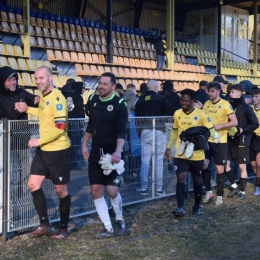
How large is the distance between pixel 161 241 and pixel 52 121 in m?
1.97

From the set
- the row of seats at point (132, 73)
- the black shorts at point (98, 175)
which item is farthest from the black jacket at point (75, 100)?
the row of seats at point (132, 73)

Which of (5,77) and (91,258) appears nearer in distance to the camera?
(91,258)

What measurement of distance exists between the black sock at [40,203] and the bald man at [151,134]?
8.79ft

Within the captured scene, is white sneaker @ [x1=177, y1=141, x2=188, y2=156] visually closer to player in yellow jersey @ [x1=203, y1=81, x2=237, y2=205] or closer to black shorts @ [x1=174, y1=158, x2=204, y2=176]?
black shorts @ [x1=174, y1=158, x2=204, y2=176]

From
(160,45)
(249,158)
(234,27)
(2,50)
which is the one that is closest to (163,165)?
(249,158)

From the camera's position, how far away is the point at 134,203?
890 cm

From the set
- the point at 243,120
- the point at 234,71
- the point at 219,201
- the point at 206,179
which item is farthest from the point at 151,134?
the point at 234,71

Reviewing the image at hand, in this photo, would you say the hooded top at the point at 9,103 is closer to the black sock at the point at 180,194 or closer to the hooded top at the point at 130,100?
the black sock at the point at 180,194

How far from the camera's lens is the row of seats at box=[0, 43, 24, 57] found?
1638cm

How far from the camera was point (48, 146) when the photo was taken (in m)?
6.50

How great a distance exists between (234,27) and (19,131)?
88.5 ft

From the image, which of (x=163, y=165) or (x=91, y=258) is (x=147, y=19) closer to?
(x=163, y=165)

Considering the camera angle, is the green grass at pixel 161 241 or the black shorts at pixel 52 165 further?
the black shorts at pixel 52 165

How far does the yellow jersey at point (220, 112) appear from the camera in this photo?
364 inches
